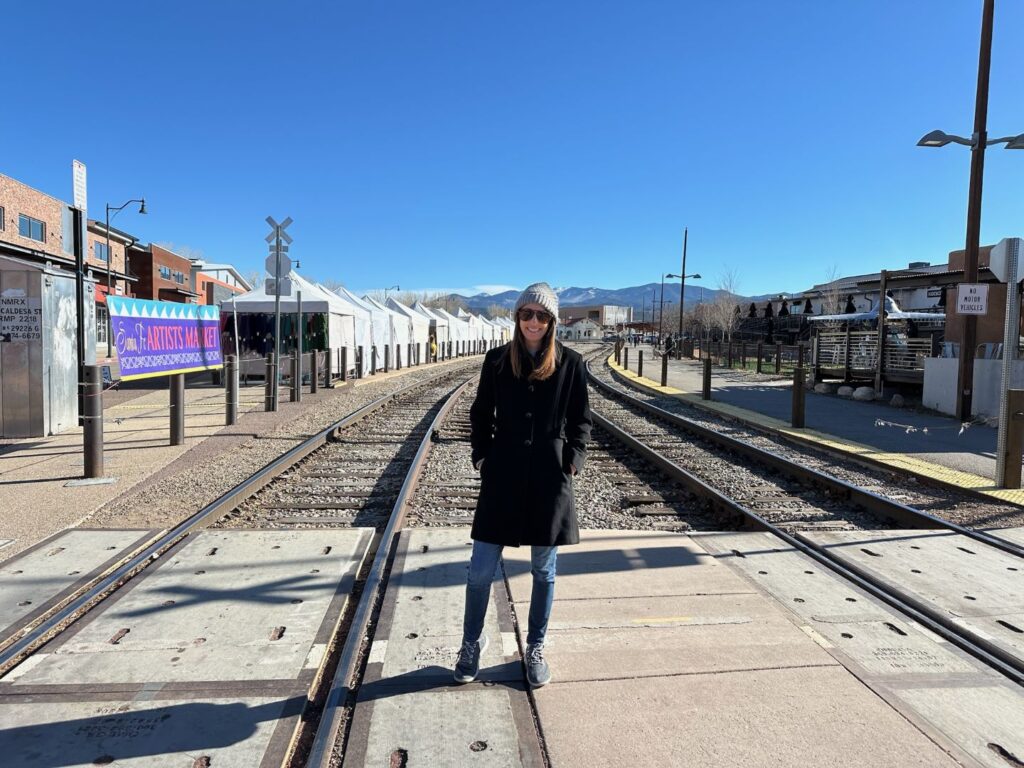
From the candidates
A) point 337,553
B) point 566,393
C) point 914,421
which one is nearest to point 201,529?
point 337,553

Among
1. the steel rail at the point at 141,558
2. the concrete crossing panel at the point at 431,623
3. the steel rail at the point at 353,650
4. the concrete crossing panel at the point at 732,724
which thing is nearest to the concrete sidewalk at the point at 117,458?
the steel rail at the point at 141,558

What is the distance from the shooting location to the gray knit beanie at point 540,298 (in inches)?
121

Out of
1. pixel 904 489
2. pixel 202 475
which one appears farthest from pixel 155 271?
pixel 904 489

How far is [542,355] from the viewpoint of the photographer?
307 centimetres

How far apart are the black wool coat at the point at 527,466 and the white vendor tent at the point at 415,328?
1199 inches

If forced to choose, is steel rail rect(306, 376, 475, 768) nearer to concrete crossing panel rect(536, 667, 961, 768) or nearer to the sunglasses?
concrete crossing panel rect(536, 667, 961, 768)

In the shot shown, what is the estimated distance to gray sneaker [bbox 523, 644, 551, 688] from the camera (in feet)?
9.91

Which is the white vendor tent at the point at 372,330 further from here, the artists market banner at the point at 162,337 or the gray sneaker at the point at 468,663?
the gray sneaker at the point at 468,663

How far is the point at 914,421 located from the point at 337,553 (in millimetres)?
12674

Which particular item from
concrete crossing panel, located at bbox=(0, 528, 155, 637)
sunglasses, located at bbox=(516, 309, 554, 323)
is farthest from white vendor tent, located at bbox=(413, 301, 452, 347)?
sunglasses, located at bbox=(516, 309, 554, 323)

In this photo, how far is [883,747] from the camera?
258cm

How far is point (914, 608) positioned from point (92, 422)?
23.5 feet

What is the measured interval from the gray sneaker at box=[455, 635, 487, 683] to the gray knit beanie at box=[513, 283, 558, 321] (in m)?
1.49

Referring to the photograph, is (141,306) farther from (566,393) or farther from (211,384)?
(211,384)
